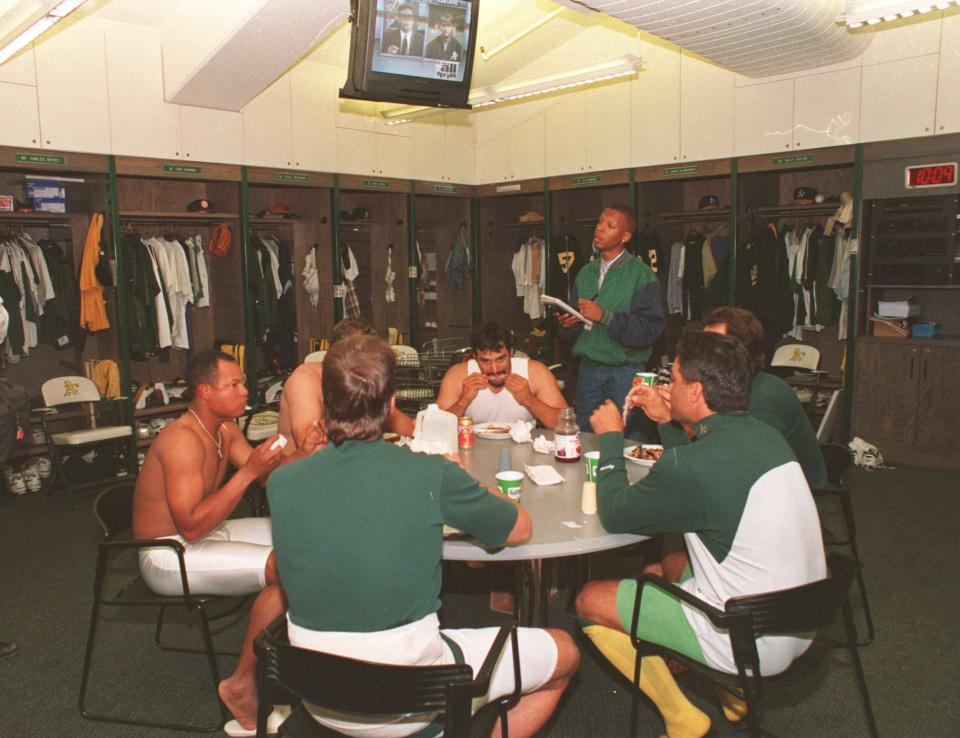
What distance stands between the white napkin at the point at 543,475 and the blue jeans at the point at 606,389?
1.39 m

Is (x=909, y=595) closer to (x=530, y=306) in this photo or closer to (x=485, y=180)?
(x=530, y=306)

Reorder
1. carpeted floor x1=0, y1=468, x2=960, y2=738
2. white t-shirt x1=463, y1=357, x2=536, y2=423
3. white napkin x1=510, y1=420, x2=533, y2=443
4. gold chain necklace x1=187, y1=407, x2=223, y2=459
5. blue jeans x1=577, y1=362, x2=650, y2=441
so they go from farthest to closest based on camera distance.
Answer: blue jeans x1=577, y1=362, x2=650, y2=441, white t-shirt x1=463, y1=357, x2=536, y2=423, white napkin x1=510, y1=420, x2=533, y2=443, gold chain necklace x1=187, y1=407, x2=223, y2=459, carpeted floor x1=0, y1=468, x2=960, y2=738

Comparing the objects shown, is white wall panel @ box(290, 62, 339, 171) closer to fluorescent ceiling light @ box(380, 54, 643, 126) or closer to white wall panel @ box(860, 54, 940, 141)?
fluorescent ceiling light @ box(380, 54, 643, 126)

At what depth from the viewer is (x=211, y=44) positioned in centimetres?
526

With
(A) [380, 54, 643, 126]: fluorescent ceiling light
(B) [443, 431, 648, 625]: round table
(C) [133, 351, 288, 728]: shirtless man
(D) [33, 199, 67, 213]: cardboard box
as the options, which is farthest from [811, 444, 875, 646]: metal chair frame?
(D) [33, 199, 67, 213]: cardboard box

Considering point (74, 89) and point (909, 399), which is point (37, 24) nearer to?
point (74, 89)

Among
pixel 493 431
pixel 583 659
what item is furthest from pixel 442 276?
pixel 583 659

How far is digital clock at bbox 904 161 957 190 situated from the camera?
5535mm

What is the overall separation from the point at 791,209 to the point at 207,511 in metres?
5.78

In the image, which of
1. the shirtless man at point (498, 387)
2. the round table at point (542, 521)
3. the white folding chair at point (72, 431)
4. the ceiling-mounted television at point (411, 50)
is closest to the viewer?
the round table at point (542, 521)

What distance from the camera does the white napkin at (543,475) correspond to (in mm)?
2646

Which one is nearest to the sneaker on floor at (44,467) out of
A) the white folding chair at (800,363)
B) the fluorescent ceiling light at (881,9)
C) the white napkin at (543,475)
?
the white napkin at (543,475)

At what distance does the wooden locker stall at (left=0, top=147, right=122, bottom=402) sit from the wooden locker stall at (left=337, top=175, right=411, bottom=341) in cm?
261

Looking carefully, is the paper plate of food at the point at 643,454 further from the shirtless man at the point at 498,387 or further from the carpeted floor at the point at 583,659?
the carpeted floor at the point at 583,659
